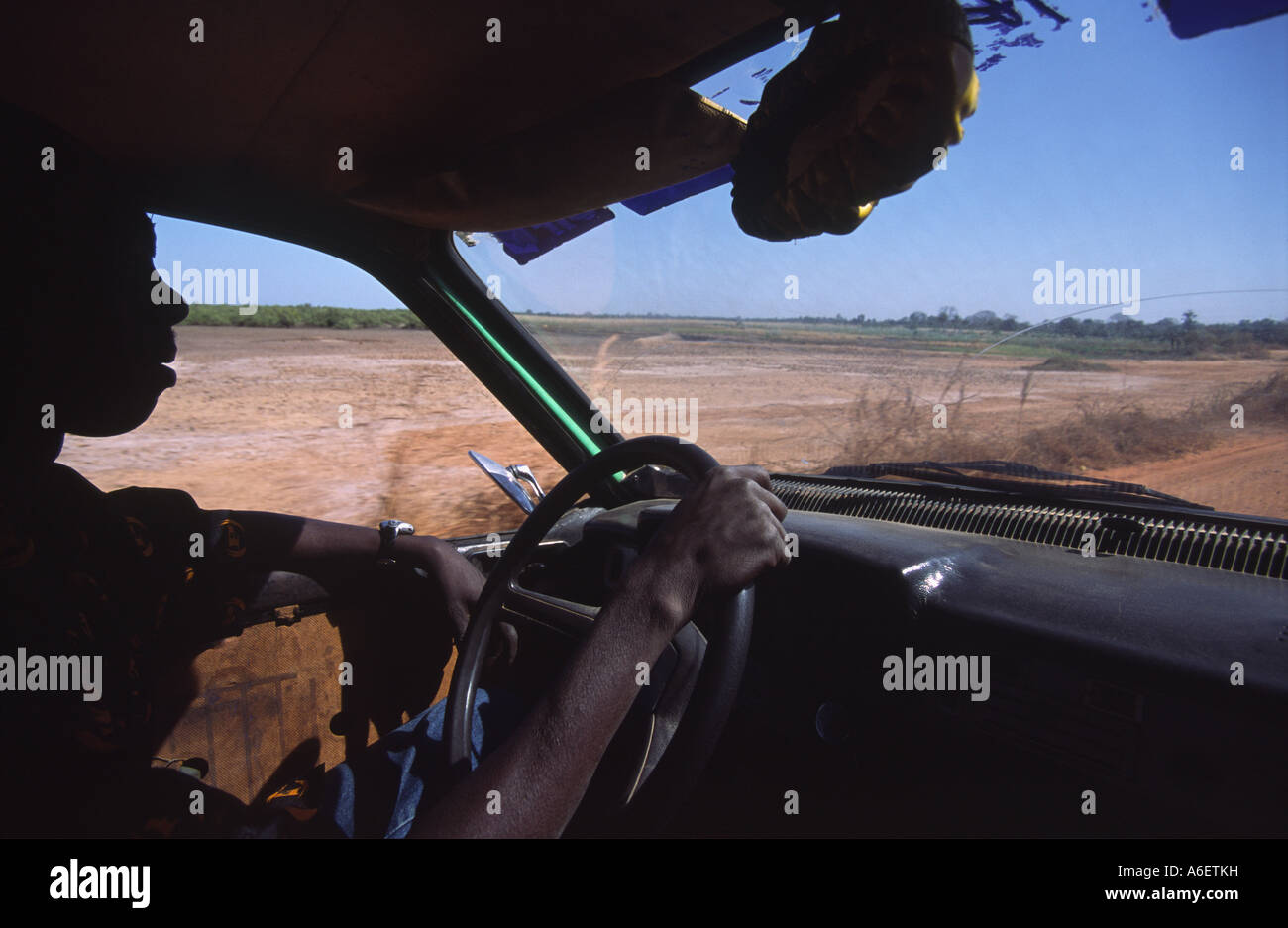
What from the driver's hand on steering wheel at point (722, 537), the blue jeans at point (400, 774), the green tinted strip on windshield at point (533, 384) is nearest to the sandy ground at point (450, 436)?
the green tinted strip on windshield at point (533, 384)

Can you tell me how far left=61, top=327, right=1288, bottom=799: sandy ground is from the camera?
165 centimetres

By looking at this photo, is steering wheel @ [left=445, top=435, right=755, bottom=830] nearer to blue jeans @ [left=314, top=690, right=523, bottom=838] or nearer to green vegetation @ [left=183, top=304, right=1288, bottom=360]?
blue jeans @ [left=314, top=690, right=523, bottom=838]

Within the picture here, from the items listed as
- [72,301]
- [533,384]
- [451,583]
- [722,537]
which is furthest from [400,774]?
[533,384]

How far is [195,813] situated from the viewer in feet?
4.63

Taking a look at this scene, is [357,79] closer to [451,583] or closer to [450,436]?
[451,583]

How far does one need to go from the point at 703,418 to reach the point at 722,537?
186 centimetres

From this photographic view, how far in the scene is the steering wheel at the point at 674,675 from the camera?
1195 mm

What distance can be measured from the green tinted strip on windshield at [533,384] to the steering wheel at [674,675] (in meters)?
0.80

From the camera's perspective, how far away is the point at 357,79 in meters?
1.57

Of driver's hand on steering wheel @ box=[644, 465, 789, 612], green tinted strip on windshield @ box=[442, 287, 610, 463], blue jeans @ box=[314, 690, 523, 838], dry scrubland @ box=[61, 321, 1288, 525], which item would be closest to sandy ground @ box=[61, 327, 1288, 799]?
dry scrubland @ box=[61, 321, 1288, 525]

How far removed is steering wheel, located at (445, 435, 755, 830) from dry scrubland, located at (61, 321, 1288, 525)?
34 centimetres

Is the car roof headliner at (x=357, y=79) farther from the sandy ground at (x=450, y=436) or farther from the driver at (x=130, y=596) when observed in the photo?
the sandy ground at (x=450, y=436)

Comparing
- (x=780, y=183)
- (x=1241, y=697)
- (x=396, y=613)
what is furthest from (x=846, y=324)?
(x=396, y=613)

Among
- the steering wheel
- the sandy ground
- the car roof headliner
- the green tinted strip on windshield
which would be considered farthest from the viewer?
the green tinted strip on windshield
